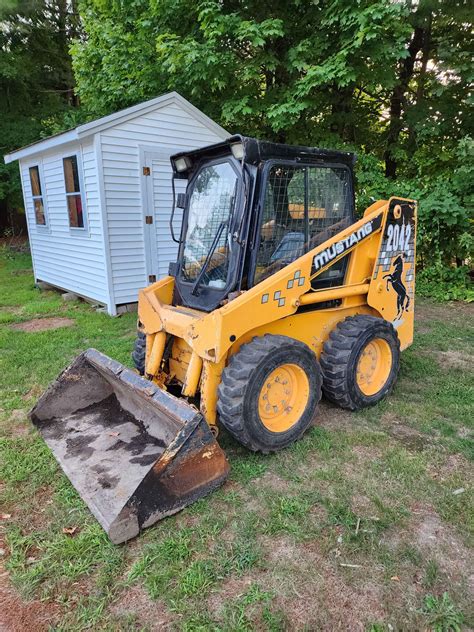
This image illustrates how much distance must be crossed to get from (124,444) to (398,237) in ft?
9.65

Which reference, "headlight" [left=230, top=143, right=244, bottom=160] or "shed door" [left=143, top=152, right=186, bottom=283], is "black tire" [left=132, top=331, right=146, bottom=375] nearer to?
"headlight" [left=230, top=143, right=244, bottom=160]

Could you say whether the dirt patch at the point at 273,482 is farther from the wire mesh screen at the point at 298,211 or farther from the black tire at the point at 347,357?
the wire mesh screen at the point at 298,211

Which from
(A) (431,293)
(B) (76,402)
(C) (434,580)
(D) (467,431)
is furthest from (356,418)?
(A) (431,293)

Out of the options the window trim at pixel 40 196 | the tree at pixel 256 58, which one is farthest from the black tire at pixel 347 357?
the window trim at pixel 40 196

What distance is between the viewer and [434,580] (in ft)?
6.68

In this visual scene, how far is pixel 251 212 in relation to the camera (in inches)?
117

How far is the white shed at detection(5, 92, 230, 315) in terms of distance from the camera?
6770 millimetres

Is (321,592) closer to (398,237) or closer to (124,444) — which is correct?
(124,444)

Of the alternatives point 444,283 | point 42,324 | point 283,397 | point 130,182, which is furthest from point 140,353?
point 444,283

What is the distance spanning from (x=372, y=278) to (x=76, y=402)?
106 inches

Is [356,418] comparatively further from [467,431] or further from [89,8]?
[89,8]

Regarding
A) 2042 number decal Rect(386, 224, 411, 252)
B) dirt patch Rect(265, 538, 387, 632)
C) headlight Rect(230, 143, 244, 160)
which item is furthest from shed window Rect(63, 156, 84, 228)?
dirt patch Rect(265, 538, 387, 632)

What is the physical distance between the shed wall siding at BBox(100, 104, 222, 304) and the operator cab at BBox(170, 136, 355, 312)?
11.6ft

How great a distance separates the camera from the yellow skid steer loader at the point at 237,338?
8.46 ft
